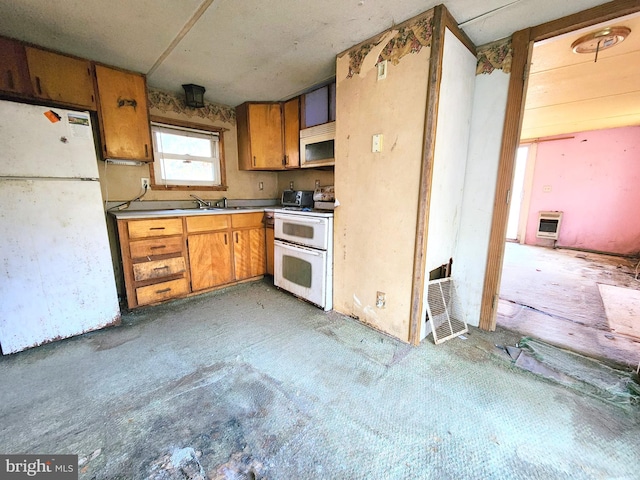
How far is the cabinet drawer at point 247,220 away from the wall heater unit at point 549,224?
19.0ft

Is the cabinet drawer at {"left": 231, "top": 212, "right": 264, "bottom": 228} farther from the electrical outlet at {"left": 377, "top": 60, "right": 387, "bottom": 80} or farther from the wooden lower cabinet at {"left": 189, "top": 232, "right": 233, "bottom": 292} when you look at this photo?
the electrical outlet at {"left": 377, "top": 60, "right": 387, "bottom": 80}

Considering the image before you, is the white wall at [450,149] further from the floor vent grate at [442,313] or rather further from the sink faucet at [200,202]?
the sink faucet at [200,202]

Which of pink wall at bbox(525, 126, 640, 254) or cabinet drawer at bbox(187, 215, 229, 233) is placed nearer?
cabinet drawer at bbox(187, 215, 229, 233)

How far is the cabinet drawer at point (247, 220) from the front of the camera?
119 inches

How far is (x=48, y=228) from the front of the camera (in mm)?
1866

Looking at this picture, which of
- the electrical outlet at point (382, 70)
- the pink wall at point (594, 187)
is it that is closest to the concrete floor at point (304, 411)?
the electrical outlet at point (382, 70)

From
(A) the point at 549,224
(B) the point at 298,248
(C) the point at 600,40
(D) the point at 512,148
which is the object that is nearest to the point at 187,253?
(B) the point at 298,248

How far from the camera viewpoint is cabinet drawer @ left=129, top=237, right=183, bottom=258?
2.39 meters

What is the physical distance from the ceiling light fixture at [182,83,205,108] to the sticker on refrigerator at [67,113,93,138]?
3.74 feet

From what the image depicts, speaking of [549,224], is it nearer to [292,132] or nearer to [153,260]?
[292,132]

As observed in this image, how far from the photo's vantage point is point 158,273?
8.34 ft

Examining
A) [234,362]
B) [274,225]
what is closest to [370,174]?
[274,225]

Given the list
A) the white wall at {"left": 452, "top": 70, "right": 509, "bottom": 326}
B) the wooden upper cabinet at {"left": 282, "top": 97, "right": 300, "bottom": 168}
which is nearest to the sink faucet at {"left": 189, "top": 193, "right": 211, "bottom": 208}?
the wooden upper cabinet at {"left": 282, "top": 97, "right": 300, "bottom": 168}

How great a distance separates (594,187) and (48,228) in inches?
306
